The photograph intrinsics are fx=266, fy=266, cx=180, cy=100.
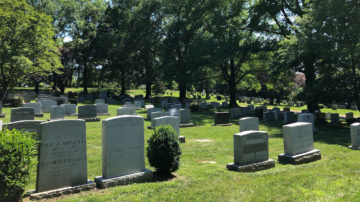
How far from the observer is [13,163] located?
4.83 metres

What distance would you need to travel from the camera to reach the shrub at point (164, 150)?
6.86 meters

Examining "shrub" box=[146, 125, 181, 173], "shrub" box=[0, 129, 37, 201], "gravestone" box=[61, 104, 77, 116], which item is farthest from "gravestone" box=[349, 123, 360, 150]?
"gravestone" box=[61, 104, 77, 116]

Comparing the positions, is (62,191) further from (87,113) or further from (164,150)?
(87,113)

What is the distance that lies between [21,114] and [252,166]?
12621 mm

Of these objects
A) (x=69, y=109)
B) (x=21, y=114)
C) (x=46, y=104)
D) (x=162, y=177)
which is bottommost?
(x=162, y=177)

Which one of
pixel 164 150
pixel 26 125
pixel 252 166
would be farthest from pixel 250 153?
pixel 26 125

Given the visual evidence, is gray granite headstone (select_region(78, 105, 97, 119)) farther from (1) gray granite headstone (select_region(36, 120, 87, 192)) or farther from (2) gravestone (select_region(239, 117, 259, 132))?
(1) gray granite headstone (select_region(36, 120, 87, 192))

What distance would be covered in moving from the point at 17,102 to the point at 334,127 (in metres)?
26.8

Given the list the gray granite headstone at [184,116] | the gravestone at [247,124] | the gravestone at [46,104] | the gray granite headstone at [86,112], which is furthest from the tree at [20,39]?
the gravestone at [247,124]

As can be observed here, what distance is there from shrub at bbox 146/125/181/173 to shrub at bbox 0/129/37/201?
285 cm

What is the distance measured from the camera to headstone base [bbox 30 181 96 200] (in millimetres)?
5430

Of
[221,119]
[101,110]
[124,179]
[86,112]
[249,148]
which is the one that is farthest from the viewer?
[101,110]

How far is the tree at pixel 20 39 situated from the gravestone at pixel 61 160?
63.4 feet

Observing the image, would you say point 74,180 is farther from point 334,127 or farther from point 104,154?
point 334,127
